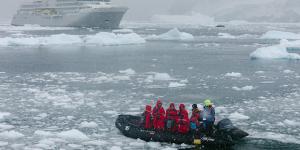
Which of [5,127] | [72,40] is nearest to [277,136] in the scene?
[5,127]

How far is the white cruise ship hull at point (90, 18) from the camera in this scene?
76062mm

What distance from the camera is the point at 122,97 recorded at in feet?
49.3

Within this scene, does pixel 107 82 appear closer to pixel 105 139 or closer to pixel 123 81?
pixel 123 81

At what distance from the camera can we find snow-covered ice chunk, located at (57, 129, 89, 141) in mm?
9922

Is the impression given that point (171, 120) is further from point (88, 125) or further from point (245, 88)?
point (245, 88)

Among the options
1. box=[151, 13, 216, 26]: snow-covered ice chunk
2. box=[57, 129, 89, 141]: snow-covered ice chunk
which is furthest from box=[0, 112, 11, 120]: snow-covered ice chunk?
box=[151, 13, 216, 26]: snow-covered ice chunk

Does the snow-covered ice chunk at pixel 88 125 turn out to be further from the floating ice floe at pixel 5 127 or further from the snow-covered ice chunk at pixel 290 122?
the snow-covered ice chunk at pixel 290 122

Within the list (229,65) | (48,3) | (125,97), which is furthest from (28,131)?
(48,3)

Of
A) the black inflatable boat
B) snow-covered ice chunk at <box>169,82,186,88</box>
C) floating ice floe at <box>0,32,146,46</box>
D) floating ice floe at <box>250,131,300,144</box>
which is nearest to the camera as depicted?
the black inflatable boat

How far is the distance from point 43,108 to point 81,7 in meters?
65.5

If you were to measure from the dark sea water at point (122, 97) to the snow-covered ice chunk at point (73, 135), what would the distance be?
0.02 metres

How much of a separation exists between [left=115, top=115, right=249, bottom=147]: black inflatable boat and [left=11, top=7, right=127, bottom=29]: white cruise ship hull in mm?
66971

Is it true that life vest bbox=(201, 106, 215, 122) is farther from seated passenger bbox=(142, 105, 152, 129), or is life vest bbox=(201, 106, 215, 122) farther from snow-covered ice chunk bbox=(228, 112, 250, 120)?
snow-covered ice chunk bbox=(228, 112, 250, 120)

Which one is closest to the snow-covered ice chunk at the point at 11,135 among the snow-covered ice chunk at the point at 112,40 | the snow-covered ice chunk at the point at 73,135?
the snow-covered ice chunk at the point at 73,135
